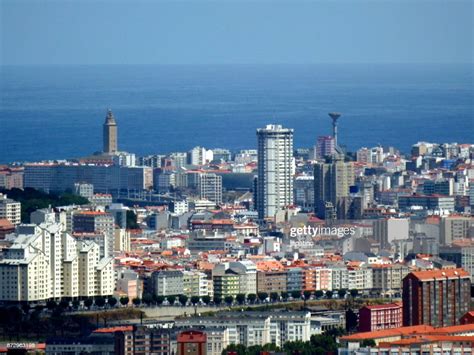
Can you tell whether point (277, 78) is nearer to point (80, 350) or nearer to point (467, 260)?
point (467, 260)

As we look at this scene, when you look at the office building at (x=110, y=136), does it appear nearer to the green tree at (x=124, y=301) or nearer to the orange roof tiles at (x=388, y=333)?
the green tree at (x=124, y=301)

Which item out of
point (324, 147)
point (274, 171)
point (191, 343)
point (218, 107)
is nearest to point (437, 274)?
point (191, 343)

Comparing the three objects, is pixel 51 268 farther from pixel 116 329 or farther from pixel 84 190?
pixel 84 190

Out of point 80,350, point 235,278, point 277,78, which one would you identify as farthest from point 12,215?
point 277,78

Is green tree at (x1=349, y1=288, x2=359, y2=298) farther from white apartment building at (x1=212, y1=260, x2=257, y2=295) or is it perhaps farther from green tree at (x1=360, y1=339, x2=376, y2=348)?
green tree at (x1=360, y1=339, x2=376, y2=348)

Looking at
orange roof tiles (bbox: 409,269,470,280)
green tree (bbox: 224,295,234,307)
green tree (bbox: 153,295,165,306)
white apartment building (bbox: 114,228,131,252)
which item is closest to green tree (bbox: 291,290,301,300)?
green tree (bbox: 224,295,234,307)
